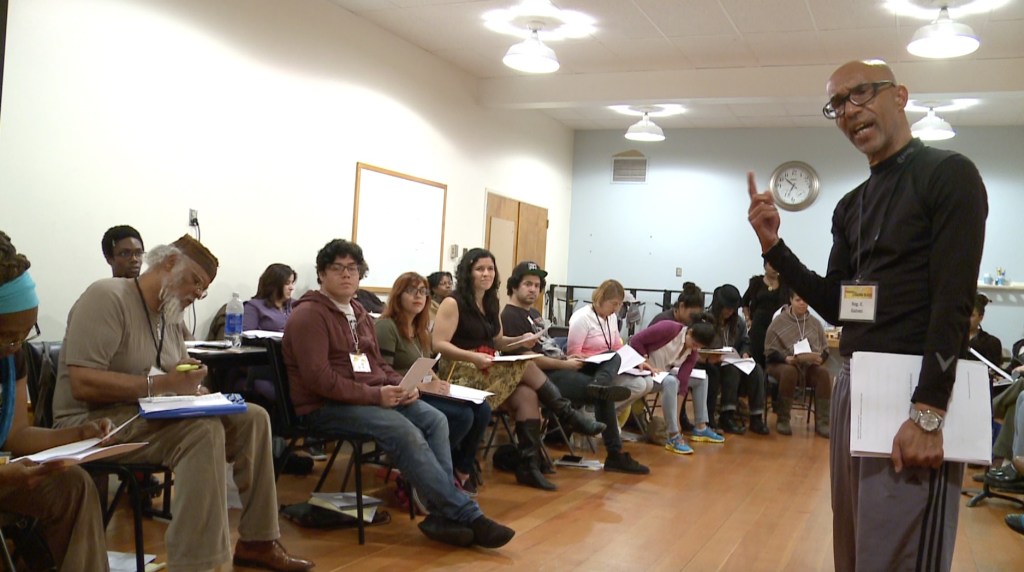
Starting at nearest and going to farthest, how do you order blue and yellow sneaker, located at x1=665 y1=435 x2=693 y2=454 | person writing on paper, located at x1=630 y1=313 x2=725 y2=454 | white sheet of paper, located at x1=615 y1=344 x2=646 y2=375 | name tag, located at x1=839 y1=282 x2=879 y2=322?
name tag, located at x1=839 y1=282 x2=879 y2=322
white sheet of paper, located at x1=615 y1=344 x2=646 y2=375
blue and yellow sneaker, located at x1=665 y1=435 x2=693 y2=454
person writing on paper, located at x1=630 y1=313 x2=725 y2=454

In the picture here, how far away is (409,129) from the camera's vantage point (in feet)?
24.5

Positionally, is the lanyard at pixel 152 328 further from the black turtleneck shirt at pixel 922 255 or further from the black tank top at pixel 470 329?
the black turtleneck shirt at pixel 922 255

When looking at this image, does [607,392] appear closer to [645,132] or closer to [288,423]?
[288,423]

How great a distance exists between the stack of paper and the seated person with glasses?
1.70 metres

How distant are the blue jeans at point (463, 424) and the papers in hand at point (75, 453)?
1.79m

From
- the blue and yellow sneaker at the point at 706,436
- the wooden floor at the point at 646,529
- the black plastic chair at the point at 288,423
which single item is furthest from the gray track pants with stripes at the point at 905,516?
the blue and yellow sneaker at the point at 706,436

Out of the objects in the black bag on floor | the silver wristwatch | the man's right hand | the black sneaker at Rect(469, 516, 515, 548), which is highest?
the man's right hand

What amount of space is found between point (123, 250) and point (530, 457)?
2429 mm

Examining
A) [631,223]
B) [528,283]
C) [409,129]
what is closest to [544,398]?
[528,283]

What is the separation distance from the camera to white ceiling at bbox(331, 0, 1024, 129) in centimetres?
608

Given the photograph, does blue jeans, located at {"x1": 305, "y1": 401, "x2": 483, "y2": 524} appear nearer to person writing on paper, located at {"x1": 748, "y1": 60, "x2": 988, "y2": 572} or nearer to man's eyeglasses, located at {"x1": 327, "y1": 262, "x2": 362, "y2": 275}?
man's eyeglasses, located at {"x1": 327, "y1": 262, "x2": 362, "y2": 275}

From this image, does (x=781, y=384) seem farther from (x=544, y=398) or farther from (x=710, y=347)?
(x=544, y=398)

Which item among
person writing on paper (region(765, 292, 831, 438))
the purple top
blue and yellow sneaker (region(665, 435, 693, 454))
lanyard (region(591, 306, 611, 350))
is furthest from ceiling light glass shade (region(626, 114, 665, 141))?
the purple top

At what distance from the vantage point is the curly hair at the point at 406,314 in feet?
13.3
